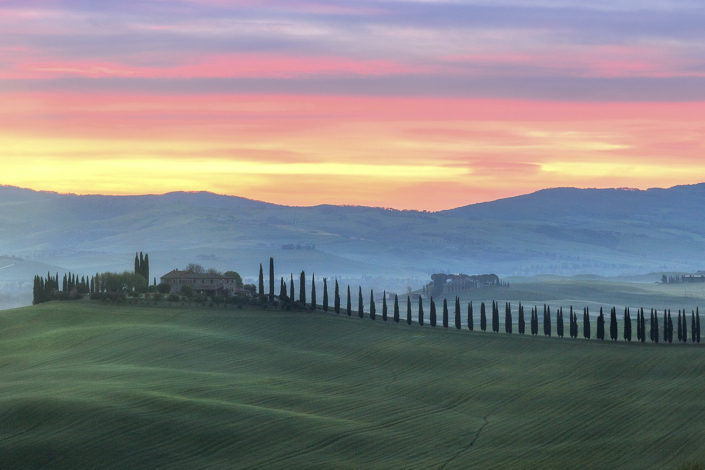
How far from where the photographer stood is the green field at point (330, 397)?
59.4 m

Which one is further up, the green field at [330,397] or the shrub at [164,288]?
the shrub at [164,288]

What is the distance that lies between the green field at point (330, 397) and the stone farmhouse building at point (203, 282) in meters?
25.6

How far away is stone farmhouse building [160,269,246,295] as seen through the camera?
14468cm

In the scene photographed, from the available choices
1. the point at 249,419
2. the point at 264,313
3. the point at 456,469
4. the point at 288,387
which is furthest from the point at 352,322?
the point at 456,469

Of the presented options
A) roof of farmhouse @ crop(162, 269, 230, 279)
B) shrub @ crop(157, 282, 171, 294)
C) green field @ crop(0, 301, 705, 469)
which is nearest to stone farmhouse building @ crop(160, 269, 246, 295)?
roof of farmhouse @ crop(162, 269, 230, 279)

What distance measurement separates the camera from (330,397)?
→ 256 feet

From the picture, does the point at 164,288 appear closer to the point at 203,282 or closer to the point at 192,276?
the point at 203,282

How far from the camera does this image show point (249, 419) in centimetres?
6619

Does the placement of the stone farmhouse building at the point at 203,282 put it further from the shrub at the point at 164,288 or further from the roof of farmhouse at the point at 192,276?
the shrub at the point at 164,288

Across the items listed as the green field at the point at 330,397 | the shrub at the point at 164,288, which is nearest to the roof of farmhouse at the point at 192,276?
the shrub at the point at 164,288

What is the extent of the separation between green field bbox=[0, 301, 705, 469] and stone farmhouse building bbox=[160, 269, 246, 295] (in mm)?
25598

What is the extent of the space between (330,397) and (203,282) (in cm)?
7308

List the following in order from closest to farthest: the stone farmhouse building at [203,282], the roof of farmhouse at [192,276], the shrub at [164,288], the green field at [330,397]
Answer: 1. the green field at [330,397]
2. the shrub at [164,288]
3. the stone farmhouse building at [203,282]
4. the roof of farmhouse at [192,276]

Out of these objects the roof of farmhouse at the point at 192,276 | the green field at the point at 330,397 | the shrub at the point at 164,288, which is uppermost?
the roof of farmhouse at the point at 192,276
